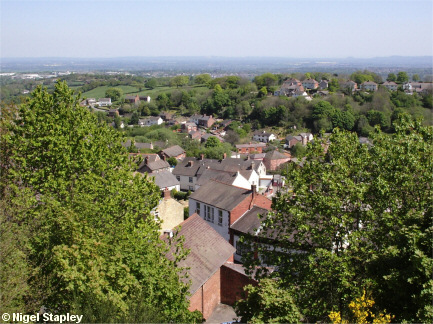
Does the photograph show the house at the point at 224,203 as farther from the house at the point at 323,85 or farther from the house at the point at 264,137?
the house at the point at 323,85

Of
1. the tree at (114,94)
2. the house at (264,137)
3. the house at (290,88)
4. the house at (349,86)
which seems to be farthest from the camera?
the tree at (114,94)

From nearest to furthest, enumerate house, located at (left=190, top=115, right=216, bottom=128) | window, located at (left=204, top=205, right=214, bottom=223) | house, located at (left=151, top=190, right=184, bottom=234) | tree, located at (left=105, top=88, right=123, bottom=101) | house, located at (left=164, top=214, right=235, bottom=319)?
house, located at (left=164, top=214, right=235, bottom=319) < window, located at (left=204, top=205, right=214, bottom=223) < house, located at (left=151, top=190, right=184, bottom=234) < house, located at (left=190, top=115, right=216, bottom=128) < tree, located at (left=105, top=88, right=123, bottom=101)

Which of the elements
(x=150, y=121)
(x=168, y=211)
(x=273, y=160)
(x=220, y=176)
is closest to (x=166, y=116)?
(x=150, y=121)

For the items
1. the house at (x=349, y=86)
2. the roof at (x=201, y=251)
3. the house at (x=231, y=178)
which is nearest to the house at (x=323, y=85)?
the house at (x=349, y=86)

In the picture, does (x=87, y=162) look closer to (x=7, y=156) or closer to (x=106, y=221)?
(x=106, y=221)

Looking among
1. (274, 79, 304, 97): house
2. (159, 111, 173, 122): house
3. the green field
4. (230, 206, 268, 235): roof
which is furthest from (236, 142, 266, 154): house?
the green field

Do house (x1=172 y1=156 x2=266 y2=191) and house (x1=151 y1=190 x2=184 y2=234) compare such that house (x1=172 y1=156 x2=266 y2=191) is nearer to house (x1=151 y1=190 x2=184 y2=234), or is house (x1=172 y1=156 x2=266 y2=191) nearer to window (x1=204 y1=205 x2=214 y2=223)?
house (x1=151 y1=190 x2=184 y2=234)

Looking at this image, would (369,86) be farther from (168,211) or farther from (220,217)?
(220,217)

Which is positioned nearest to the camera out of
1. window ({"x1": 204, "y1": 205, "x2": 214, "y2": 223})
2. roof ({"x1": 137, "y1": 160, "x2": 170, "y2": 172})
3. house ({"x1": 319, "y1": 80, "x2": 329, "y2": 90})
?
window ({"x1": 204, "y1": 205, "x2": 214, "y2": 223})

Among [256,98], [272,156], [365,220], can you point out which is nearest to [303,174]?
[365,220]
